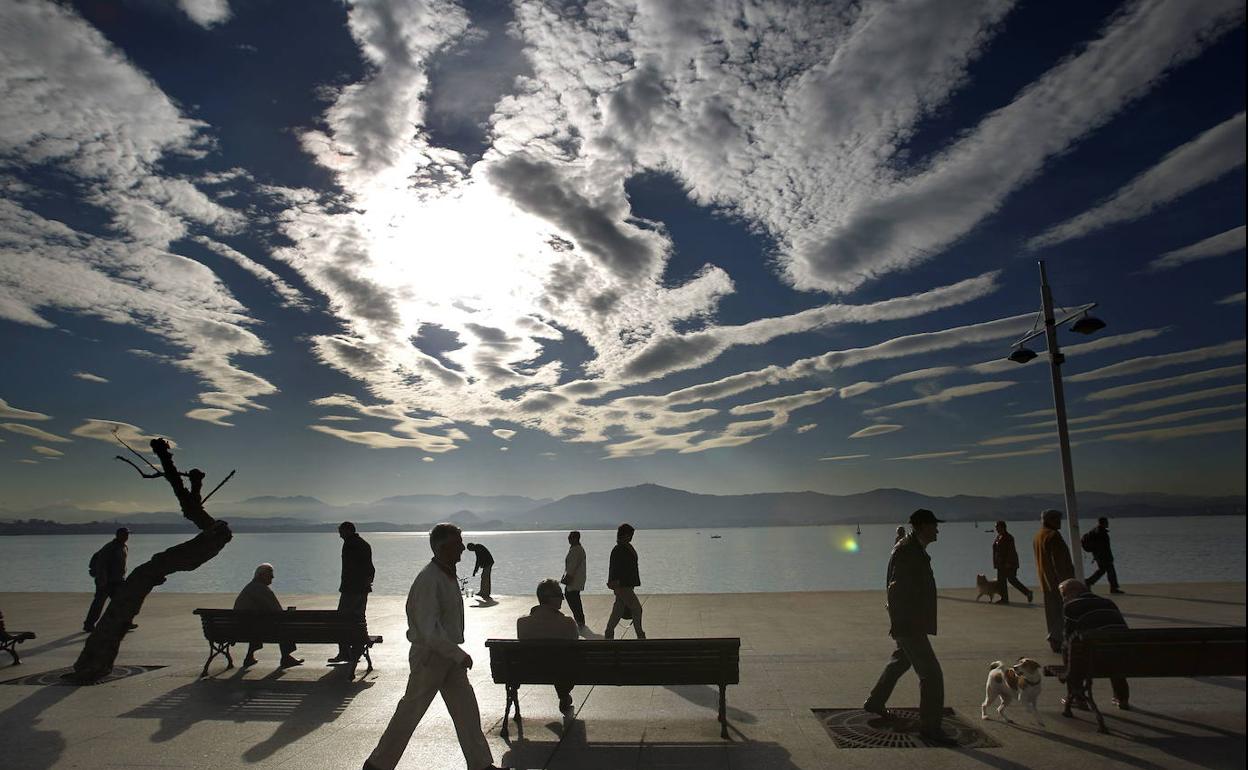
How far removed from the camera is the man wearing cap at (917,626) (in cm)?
655

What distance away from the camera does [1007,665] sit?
9602mm

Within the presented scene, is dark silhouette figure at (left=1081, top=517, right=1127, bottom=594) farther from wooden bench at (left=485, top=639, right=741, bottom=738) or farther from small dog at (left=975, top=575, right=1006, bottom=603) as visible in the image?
wooden bench at (left=485, top=639, right=741, bottom=738)

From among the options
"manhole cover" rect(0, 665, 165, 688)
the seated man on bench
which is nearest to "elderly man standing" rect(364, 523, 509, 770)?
the seated man on bench

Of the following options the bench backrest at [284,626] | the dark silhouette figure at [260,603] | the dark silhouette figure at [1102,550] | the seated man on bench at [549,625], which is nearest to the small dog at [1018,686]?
the seated man on bench at [549,625]

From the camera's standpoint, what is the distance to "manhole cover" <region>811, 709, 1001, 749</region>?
6438mm

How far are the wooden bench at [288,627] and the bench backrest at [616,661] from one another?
3.40 metres

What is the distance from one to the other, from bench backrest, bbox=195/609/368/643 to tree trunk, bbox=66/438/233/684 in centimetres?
87

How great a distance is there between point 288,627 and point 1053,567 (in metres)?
10.4

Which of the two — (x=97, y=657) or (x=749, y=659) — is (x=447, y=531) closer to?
(x=749, y=659)

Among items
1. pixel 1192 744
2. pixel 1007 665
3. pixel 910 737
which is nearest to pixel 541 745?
pixel 910 737

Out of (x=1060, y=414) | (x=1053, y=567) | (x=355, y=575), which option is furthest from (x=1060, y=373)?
(x=355, y=575)

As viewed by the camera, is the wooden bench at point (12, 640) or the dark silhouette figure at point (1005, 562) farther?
the dark silhouette figure at point (1005, 562)

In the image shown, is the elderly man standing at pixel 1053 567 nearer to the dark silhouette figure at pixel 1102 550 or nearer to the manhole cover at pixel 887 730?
the manhole cover at pixel 887 730

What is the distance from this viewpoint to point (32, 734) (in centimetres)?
710
